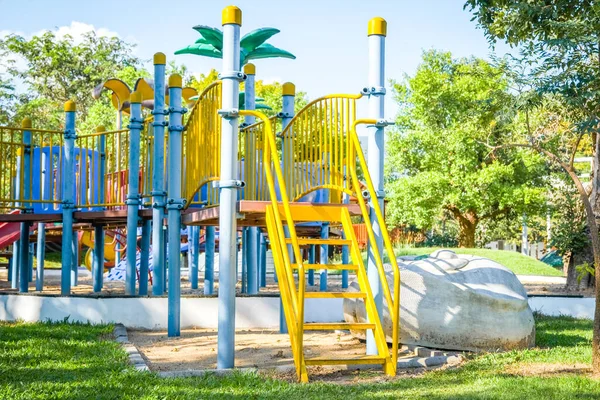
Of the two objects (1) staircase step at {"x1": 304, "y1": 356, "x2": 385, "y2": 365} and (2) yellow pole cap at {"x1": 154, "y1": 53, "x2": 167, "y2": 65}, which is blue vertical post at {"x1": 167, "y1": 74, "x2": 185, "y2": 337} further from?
(1) staircase step at {"x1": 304, "y1": 356, "x2": 385, "y2": 365}

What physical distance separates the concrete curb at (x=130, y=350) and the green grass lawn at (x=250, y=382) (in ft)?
0.30

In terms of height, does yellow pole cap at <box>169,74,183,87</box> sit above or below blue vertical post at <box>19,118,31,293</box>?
above

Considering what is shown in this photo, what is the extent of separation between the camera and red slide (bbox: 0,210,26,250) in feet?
49.5

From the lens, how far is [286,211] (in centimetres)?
713

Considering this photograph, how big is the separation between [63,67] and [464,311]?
37.8 m

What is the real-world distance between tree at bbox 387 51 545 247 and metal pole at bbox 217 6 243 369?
2438 cm

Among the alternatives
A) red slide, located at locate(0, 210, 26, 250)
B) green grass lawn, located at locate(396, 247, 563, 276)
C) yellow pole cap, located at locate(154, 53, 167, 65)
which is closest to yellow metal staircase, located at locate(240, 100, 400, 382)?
yellow pole cap, located at locate(154, 53, 167, 65)

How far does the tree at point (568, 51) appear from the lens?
23.8 feet

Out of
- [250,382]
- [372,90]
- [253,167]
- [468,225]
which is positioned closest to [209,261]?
[253,167]

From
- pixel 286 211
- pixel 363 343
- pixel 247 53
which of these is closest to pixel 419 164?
pixel 247 53

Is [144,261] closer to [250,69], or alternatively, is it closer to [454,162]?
[250,69]

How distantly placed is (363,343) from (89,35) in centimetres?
3748

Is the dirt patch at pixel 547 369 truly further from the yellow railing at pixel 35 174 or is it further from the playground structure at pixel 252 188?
the yellow railing at pixel 35 174

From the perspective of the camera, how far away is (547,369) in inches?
275
